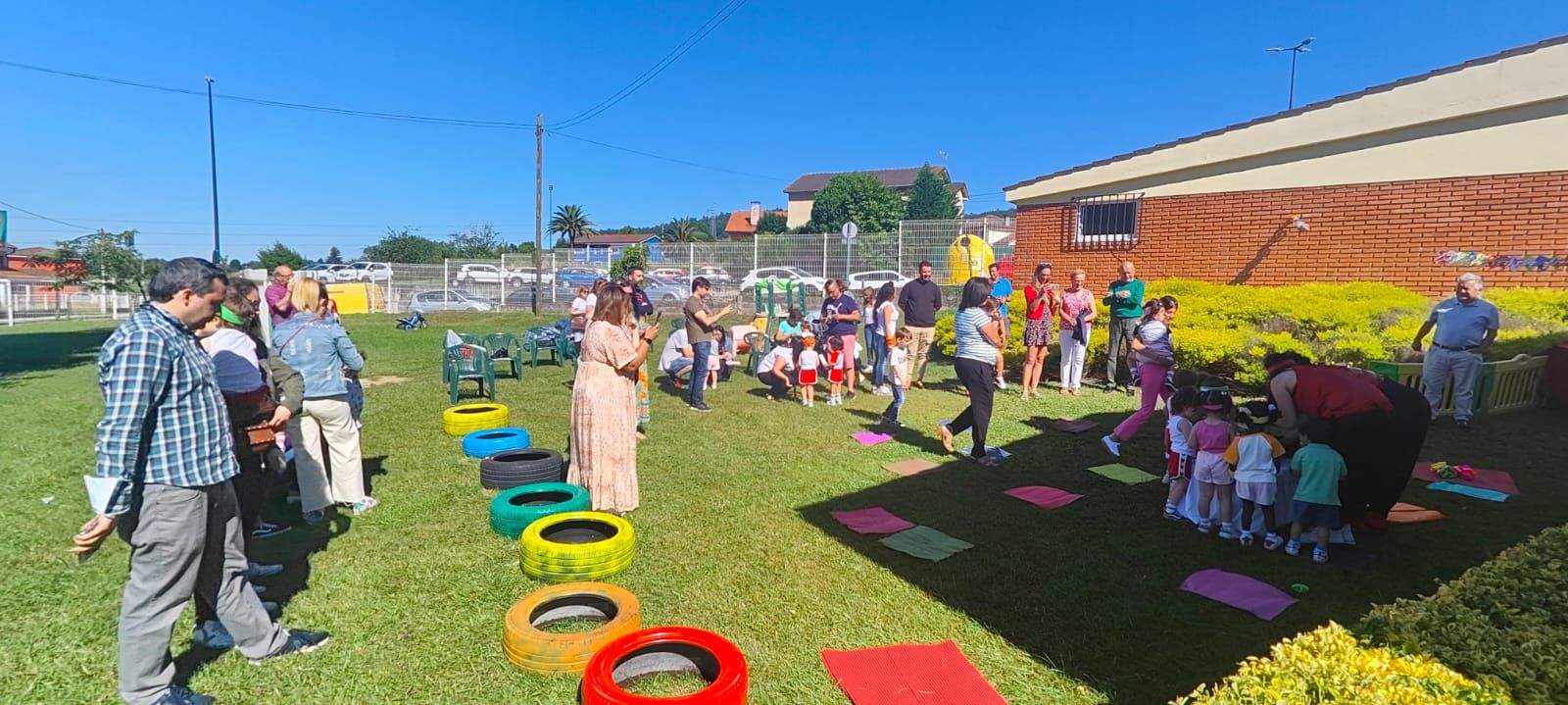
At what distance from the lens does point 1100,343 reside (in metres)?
11.0

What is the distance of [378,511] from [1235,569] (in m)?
5.91

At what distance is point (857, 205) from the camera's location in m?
55.0

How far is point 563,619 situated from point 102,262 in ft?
93.4

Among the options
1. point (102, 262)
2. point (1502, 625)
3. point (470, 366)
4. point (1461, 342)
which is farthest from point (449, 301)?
→ point (1502, 625)

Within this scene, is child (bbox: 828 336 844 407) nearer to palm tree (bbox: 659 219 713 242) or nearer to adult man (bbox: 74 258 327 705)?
adult man (bbox: 74 258 327 705)

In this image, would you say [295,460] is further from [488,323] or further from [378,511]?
[488,323]

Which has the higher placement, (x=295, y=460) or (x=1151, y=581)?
(x=295, y=460)

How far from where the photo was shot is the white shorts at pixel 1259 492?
464cm

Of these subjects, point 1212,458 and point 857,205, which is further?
point 857,205

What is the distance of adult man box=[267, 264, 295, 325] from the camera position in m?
5.27

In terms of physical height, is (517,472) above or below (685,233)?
below

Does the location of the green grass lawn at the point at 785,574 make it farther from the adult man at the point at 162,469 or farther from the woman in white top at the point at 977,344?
the woman in white top at the point at 977,344

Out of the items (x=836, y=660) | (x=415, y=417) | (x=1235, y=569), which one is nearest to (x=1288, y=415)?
(x=1235, y=569)

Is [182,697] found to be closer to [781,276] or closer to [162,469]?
[162,469]
